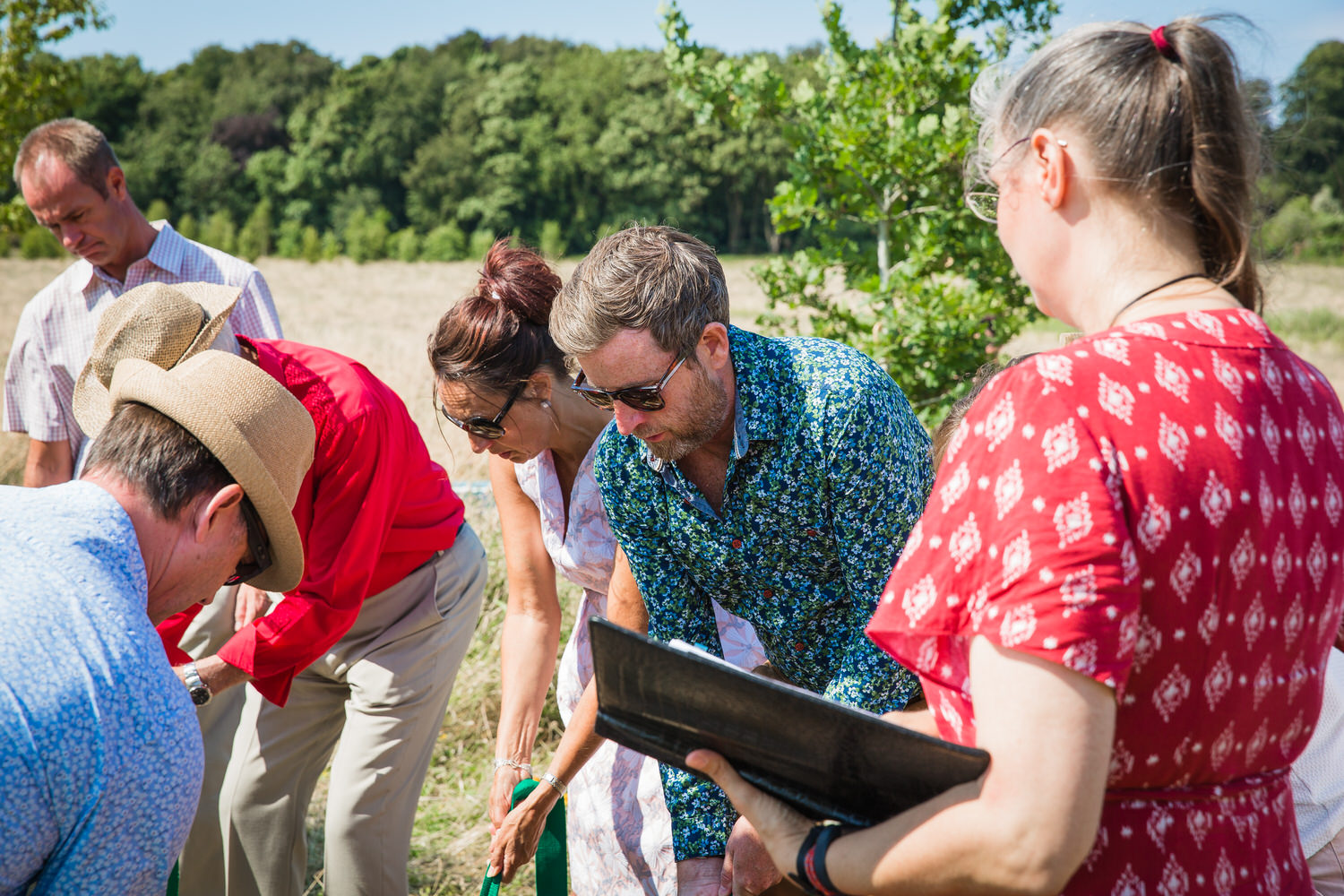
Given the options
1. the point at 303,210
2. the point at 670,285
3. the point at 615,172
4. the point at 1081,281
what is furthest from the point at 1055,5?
the point at 303,210

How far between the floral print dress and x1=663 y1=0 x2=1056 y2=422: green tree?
2566 millimetres

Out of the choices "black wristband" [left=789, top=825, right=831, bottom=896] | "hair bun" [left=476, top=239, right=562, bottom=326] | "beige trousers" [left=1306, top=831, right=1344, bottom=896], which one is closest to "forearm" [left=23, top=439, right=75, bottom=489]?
"hair bun" [left=476, top=239, right=562, bottom=326]

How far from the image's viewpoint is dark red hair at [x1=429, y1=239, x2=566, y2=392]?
285 centimetres

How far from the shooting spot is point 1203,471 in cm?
110

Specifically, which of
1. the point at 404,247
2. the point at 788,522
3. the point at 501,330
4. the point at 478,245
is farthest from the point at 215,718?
the point at 478,245

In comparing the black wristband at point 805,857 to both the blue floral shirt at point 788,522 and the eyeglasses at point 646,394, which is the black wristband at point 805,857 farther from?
the eyeglasses at point 646,394

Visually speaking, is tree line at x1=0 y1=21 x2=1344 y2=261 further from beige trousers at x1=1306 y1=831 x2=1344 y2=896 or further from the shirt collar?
beige trousers at x1=1306 y1=831 x2=1344 y2=896

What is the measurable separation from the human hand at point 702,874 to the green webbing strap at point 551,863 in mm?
303

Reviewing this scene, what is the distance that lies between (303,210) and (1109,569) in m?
57.3

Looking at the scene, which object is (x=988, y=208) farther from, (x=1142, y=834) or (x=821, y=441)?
(x=1142, y=834)

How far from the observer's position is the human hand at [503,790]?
9.27ft

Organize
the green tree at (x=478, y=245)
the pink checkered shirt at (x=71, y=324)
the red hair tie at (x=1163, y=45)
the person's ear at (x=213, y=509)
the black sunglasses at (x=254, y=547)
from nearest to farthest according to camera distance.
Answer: the red hair tie at (x=1163, y=45) < the person's ear at (x=213, y=509) < the black sunglasses at (x=254, y=547) < the pink checkered shirt at (x=71, y=324) < the green tree at (x=478, y=245)

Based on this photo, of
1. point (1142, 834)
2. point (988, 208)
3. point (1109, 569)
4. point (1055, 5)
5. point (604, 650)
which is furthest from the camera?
point (1055, 5)

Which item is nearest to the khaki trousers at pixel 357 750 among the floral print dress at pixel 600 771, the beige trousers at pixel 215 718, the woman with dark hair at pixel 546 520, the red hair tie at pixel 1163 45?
the beige trousers at pixel 215 718
